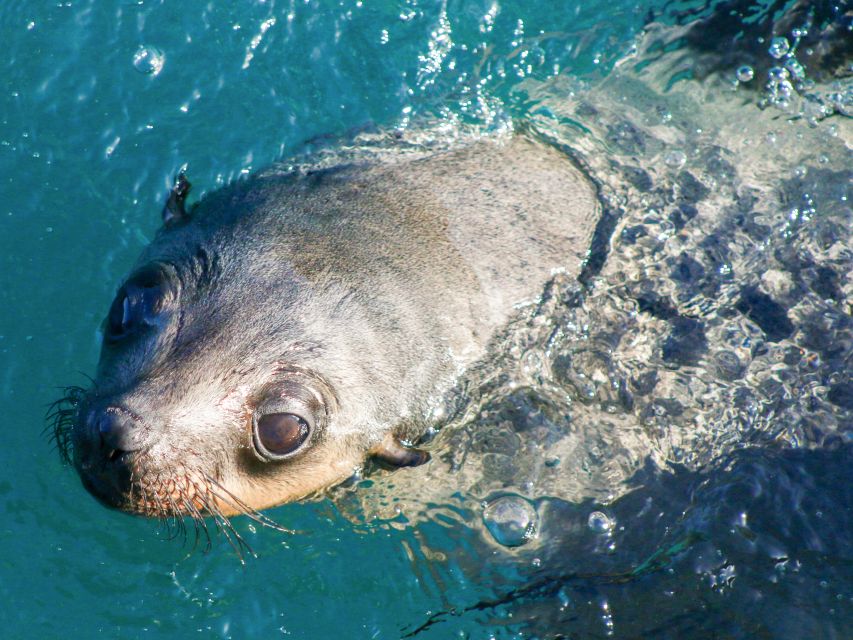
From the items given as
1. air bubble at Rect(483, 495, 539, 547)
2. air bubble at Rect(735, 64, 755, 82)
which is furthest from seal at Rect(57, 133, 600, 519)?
air bubble at Rect(735, 64, 755, 82)

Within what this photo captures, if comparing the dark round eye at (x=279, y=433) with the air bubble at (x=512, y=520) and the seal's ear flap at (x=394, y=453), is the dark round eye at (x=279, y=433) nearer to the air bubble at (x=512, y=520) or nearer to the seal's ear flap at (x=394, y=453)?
the seal's ear flap at (x=394, y=453)

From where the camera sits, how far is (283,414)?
352 centimetres

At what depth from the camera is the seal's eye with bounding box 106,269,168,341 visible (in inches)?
145

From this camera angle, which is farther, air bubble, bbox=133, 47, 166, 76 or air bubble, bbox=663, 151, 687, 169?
air bubble, bbox=133, 47, 166, 76

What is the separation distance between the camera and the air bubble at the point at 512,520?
4301 mm

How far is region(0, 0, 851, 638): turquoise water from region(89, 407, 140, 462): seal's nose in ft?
4.82

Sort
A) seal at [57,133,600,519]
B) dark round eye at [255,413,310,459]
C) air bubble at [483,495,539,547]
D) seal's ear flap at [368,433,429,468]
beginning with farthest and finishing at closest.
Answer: air bubble at [483,495,539,547]
seal's ear flap at [368,433,429,468]
dark round eye at [255,413,310,459]
seal at [57,133,600,519]

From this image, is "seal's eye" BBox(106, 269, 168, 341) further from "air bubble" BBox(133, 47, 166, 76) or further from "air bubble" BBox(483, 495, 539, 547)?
"air bubble" BBox(133, 47, 166, 76)

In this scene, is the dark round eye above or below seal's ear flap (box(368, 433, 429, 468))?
above

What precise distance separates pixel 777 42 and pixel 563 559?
3440mm

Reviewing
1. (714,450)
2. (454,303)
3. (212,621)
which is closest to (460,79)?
(454,303)

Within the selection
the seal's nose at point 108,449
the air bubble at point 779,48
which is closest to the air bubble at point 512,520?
the seal's nose at point 108,449

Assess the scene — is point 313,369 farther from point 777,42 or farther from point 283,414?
point 777,42

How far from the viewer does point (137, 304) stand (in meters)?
3.73
